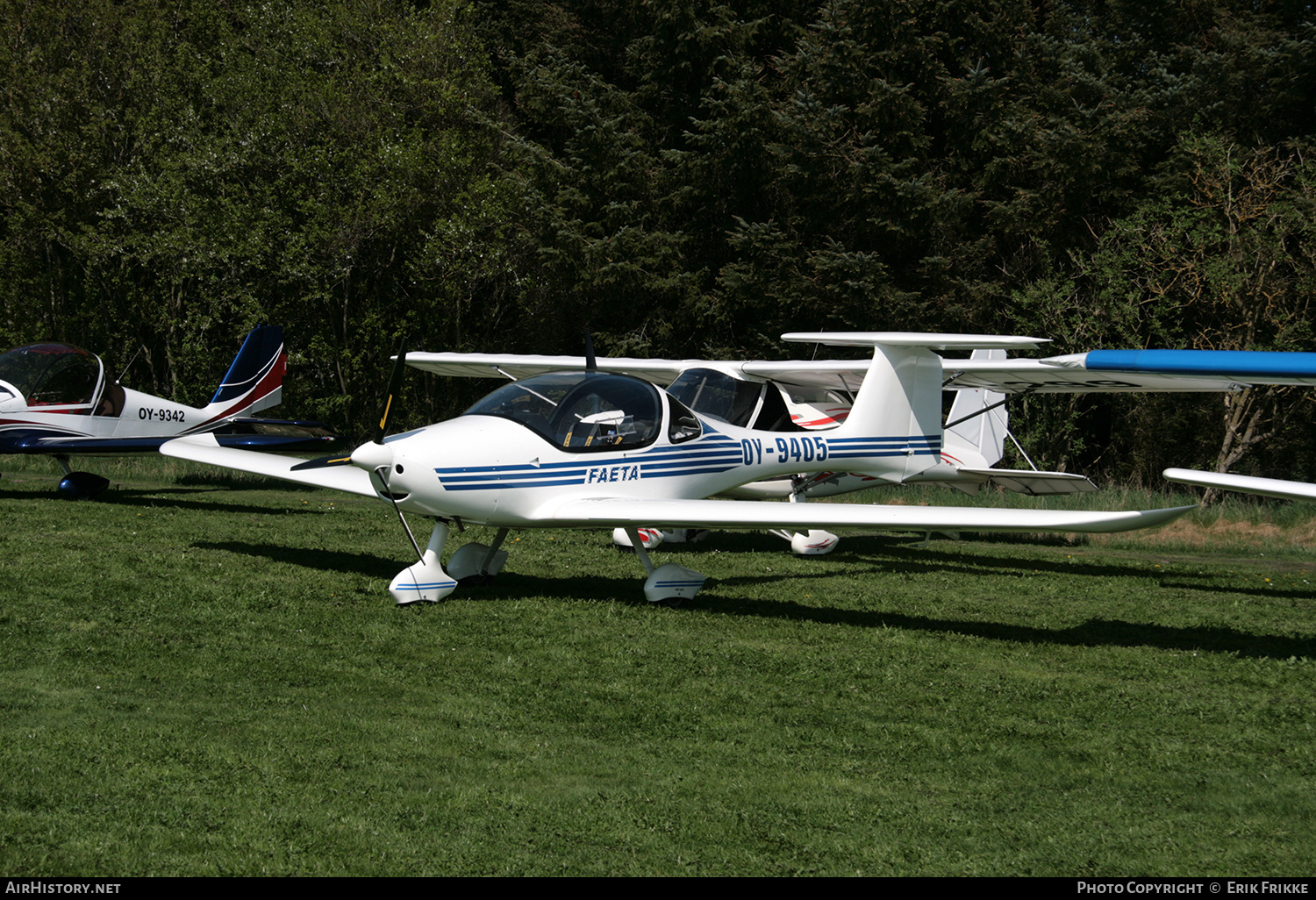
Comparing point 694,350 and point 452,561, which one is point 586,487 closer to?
point 452,561

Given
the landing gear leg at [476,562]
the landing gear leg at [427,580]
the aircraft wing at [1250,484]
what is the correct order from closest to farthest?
the aircraft wing at [1250,484] < the landing gear leg at [427,580] < the landing gear leg at [476,562]

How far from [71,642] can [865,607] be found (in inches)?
234

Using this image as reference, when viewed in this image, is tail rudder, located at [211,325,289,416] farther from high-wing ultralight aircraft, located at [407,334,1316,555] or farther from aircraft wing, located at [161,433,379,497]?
aircraft wing, located at [161,433,379,497]

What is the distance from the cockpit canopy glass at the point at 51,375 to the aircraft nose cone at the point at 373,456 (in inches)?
385

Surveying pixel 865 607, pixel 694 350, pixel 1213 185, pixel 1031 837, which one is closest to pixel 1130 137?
pixel 1213 185

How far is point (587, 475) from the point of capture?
8.80 metres

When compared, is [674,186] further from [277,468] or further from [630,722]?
[630,722]

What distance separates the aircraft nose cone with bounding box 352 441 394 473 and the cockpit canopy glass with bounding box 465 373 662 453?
1.05 metres

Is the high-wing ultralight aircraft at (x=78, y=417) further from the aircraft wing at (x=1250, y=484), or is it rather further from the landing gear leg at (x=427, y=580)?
the aircraft wing at (x=1250, y=484)

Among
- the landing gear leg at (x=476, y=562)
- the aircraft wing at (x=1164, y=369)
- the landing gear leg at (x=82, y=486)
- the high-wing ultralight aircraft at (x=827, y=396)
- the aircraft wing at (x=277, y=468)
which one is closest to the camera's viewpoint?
the aircraft wing at (x=1164, y=369)

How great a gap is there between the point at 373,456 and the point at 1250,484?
6.40m

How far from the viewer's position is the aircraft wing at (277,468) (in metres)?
9.70

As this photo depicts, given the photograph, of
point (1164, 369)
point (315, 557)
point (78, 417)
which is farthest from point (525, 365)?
point (1164, 369)

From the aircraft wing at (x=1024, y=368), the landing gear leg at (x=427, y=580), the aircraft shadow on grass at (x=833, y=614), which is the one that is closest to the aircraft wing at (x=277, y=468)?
the landing gear leg at (x=427, y=580)
